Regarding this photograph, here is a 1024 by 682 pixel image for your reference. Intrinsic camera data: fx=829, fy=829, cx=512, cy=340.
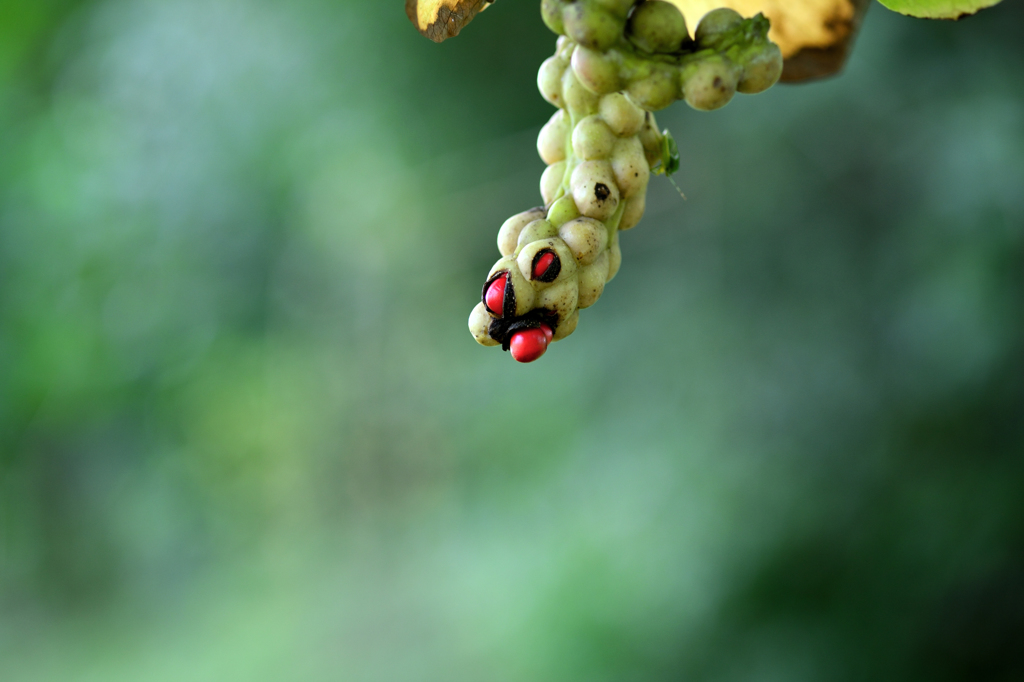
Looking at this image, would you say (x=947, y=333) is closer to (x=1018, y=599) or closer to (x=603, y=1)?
(x=1018, y=599)

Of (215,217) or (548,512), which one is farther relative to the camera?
(215,217)

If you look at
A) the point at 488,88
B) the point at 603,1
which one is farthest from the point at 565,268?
the point at 488,88


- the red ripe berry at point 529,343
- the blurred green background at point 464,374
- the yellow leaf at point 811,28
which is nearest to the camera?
the red ripe berry at point 529,343

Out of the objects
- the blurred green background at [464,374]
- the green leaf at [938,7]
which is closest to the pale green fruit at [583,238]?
the green leaf at [938,7]

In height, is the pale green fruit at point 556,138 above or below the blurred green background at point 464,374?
below

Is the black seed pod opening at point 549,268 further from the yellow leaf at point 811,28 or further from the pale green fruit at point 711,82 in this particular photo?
the yellow leaf at point 811,28

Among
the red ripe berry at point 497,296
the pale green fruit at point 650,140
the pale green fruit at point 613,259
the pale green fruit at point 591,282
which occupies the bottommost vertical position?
the red ripe berry at point 497,296
